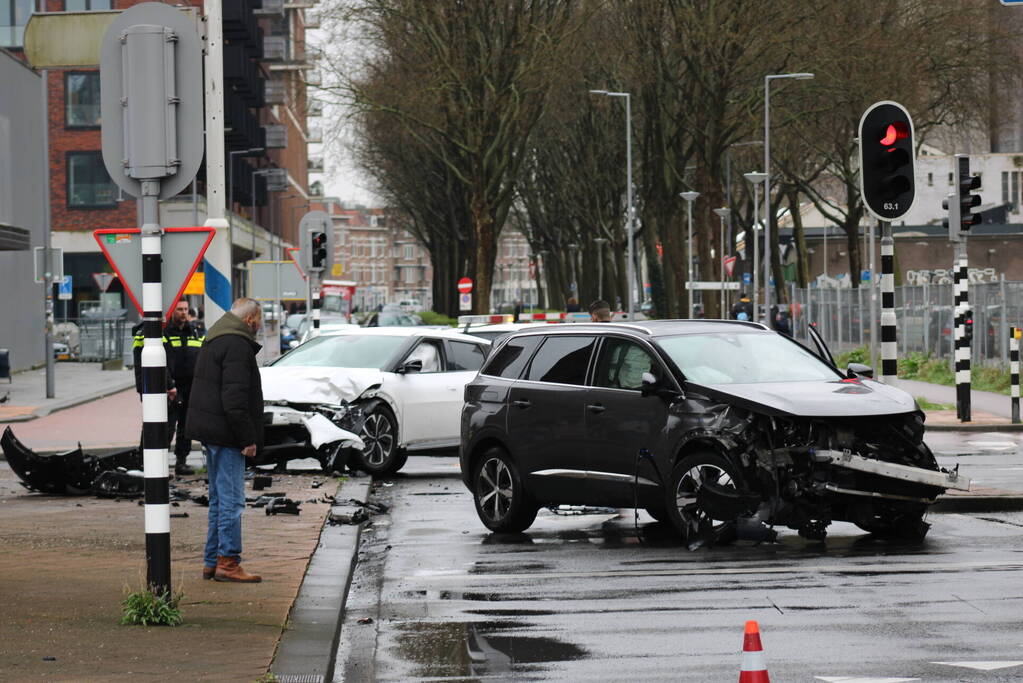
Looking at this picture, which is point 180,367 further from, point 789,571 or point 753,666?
point 753,666

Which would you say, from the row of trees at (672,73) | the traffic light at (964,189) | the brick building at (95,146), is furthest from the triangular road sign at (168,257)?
the brick building at (95,146)

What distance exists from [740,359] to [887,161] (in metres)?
3.79

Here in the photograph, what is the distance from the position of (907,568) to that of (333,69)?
134ft

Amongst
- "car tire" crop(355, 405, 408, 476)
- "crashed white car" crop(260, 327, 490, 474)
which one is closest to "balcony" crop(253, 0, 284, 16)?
"crashed white car" crop(260, 327, 490, 474)

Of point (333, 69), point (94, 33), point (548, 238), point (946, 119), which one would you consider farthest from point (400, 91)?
point (94, 33)

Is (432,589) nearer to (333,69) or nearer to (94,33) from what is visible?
(94,33)

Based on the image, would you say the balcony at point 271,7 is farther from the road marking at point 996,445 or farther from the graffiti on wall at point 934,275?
the road marking at point 996,445

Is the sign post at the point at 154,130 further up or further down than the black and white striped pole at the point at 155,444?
further up

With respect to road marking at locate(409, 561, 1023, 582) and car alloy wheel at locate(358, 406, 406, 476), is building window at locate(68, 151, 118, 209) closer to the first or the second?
car alloy wheel at locate(358, 406, 406, 476)

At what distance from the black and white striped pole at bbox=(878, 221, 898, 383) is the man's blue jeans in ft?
21.8

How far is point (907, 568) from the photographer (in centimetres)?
1045

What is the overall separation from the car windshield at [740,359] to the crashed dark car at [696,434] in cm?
2

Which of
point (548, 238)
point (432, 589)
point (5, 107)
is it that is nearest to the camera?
point (432, 589)

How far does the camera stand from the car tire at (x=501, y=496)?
12828 mm
